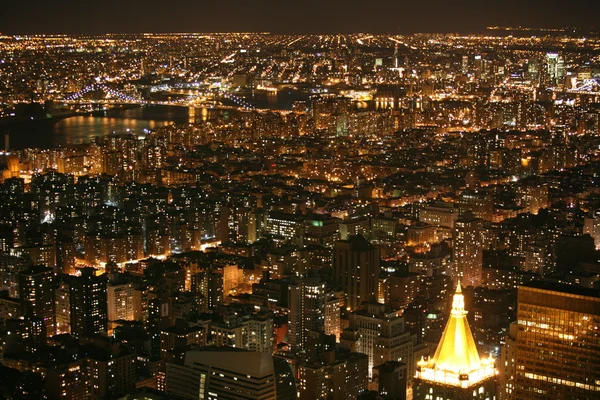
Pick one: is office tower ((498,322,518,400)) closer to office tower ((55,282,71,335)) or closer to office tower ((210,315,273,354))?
office tower ((210,315,273,354))

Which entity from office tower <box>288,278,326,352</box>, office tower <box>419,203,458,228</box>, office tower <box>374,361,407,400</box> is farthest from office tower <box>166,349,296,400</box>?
office tower <box>419,203,458,228</box>

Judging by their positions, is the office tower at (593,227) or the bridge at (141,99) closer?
the office tower at (593,227)

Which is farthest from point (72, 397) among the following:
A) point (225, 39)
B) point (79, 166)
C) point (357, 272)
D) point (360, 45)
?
point (225, 39)

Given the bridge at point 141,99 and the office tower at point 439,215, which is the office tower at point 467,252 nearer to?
the office tower at point 439,215

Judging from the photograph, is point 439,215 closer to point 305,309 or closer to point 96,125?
point 305,309

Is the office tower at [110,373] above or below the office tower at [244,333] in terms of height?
below

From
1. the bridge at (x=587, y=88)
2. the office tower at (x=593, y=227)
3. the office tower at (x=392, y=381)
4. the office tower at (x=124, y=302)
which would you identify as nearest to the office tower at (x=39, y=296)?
the office tower at (x=124, y=302)
